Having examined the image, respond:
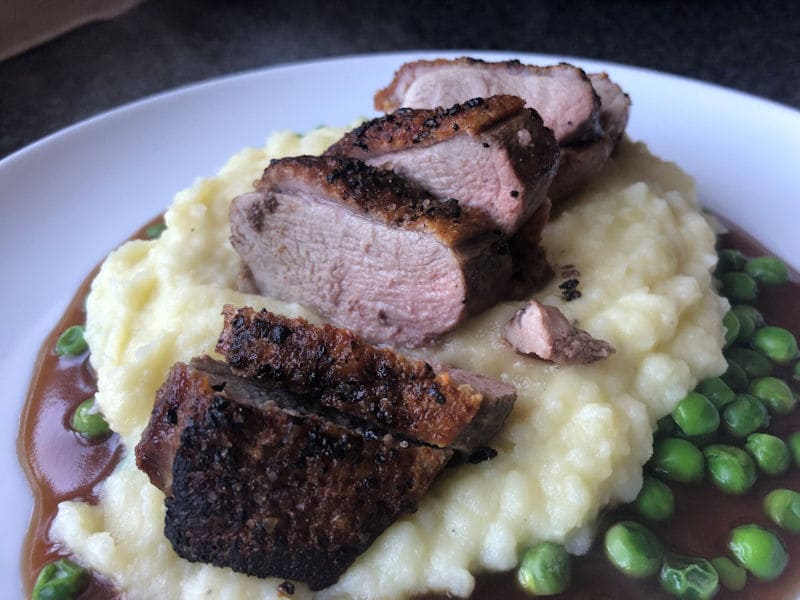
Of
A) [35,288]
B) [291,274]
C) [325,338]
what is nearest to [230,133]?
[35,288]

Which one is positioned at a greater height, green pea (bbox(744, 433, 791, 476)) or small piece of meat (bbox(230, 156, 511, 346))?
small piece of meat (bbox(230, 156, 511, 346))

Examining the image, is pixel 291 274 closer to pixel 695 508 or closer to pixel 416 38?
pixel 695 508

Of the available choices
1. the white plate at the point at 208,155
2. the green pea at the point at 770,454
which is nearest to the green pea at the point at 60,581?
the white plate at the point at 208,155

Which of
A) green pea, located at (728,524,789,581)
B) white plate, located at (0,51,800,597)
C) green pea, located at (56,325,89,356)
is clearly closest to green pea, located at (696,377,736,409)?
green pea, located at (728,524,789,581)

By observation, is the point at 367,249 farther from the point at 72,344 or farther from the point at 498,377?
the point at 72,344

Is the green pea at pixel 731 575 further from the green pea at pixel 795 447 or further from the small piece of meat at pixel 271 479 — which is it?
the small piece of meat at pixel 271 479

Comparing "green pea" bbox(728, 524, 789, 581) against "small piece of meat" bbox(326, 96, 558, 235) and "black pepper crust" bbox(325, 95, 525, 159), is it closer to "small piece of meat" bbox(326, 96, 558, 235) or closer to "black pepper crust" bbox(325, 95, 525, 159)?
"small piece of meat" bbox(326, 96, 558, 235)
